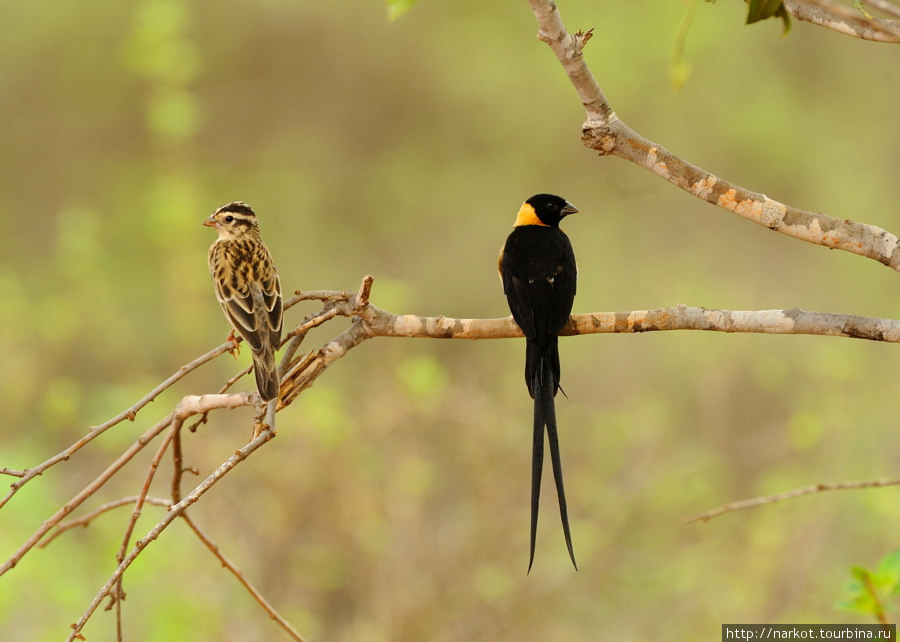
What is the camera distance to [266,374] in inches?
78.2

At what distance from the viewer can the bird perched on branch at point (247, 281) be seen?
95.0 inches

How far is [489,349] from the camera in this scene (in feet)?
23.3

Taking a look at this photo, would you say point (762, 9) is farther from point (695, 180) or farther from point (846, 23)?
point (695, 180)

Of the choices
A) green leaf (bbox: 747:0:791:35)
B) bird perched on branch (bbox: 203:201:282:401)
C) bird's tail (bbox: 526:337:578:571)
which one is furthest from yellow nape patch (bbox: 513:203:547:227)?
green leaf (bbox: 747:0:791:35)

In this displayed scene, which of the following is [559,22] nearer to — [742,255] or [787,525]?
[787,525]

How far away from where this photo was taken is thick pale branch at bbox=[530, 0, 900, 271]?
60.2 inches

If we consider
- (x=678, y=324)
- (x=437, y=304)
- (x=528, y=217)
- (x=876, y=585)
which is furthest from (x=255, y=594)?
(x=437, y=304)

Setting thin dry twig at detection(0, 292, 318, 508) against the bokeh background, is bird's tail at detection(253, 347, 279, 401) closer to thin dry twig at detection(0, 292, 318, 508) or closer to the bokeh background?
thin dry twig at detection(0, 292, 318, 508)

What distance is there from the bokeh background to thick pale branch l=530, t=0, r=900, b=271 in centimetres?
145

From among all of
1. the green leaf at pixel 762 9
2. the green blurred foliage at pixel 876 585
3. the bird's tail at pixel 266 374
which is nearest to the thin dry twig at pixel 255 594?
the bird's tail at pixel 266 374

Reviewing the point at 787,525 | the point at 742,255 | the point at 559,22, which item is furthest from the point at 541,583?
the point at 742,255

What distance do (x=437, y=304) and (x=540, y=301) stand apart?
5987 millimetres

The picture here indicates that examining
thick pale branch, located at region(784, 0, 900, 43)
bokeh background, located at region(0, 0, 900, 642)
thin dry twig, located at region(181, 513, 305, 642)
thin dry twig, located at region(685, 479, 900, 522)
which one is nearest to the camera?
thick pale branch, located at region(784, 0, 900, 43)

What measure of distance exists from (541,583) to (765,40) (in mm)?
6831
